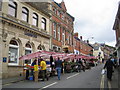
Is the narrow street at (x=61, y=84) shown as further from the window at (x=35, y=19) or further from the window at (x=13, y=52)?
the window at (x=35, y=19)

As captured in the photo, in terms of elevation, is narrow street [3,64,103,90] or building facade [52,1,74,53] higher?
building facade [52,1,74,53]

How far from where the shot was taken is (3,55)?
551 inches

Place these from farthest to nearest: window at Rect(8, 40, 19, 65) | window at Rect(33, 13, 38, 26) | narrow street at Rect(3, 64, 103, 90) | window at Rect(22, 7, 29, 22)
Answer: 1. window at Rect(33, 13, 38, 26)
2. window at Rect(22, 7, 29, 22)
3. window at Rect(8, 40, 19, 65)
4. narrow street at Rect(3, 64, 103, 90)

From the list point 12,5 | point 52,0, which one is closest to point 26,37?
point 12,5

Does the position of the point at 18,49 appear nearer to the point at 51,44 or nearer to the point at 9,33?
the point at 9,33

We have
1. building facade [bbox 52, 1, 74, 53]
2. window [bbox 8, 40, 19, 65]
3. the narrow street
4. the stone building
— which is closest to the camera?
the narrow street

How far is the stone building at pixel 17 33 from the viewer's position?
47.1ft

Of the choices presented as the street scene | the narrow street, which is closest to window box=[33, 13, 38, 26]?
the street scene

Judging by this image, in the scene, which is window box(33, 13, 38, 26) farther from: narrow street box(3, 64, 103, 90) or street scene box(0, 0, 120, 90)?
narrow street box(3, 64, 103, 90)

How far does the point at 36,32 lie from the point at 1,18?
621cm

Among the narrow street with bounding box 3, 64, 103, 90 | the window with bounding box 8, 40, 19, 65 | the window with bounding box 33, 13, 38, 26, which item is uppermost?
the window with bounding box 33, 13, 38, 26

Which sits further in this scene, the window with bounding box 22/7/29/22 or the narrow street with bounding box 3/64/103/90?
the window with bounding box 22/7/29/22

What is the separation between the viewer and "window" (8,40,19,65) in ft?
50.9

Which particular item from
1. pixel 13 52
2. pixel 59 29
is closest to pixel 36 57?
pixel 13 52
